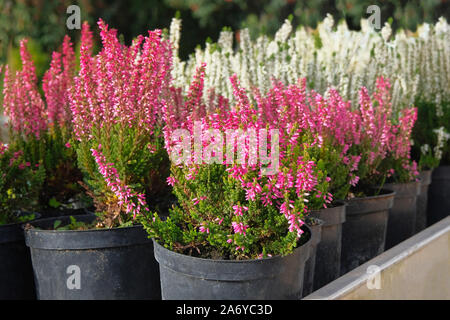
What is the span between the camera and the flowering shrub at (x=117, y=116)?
6.40 ft

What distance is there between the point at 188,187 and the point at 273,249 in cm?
38

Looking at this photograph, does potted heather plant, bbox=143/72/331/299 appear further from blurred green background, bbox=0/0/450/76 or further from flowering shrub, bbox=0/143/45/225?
blurred green background, bbox=0/0/450/76

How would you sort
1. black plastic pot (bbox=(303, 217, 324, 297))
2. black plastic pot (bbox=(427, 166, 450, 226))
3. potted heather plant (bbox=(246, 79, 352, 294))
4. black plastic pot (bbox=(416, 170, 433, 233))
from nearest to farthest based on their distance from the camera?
black plastic pot (bbox=(303, 217, 324, 297)) < potted heather plant (bbox=(246, 79, 352, 294)) < black plastic pot (bbox=(416, 170, 433, 233)) < black plastic pot (bbox=(427, 166, 450, 226))

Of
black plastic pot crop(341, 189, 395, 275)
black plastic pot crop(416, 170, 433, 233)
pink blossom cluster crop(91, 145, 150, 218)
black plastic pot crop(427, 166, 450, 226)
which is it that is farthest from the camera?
black plastic pot crop(427, 166, 450, 226)


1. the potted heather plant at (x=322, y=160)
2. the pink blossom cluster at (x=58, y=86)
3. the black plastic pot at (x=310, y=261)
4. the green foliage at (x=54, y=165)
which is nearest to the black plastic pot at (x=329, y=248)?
the potted heather plant at (x=322, y=160)

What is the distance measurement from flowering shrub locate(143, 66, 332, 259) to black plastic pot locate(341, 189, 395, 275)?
0.90 meters

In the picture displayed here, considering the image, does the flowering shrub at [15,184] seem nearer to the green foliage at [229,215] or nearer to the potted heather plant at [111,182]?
the potted heather plant at [111,182]

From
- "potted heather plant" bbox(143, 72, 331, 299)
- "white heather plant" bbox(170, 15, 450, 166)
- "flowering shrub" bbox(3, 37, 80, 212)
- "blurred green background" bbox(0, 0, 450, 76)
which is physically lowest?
"potted heather plant" bbox(143, 72, 331, 299)

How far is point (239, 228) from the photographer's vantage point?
Result: 61.3 inches

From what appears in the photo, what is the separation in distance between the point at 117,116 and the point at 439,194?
2753mm

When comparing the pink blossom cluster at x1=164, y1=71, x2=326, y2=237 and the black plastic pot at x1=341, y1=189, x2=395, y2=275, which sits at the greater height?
the pink blossom cluster at x1=164, y1=71, x2=326, y2=237

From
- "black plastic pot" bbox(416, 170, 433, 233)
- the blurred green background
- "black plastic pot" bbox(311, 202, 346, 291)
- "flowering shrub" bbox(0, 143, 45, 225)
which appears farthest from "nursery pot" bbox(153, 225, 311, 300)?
the blurred green background

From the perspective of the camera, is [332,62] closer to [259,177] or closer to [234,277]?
[259,177]

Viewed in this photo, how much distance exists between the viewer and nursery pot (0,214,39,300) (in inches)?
81.5
